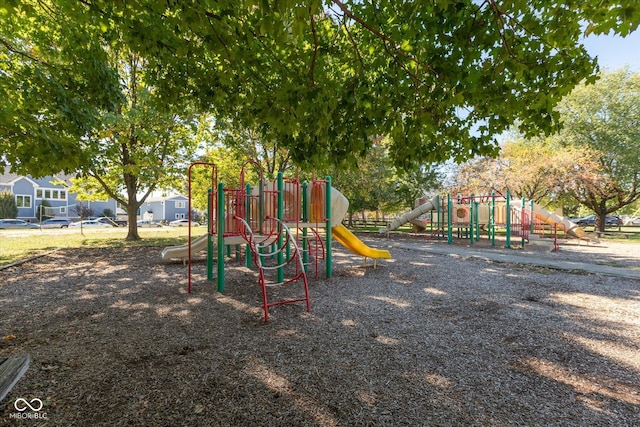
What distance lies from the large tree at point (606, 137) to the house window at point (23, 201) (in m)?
57.3

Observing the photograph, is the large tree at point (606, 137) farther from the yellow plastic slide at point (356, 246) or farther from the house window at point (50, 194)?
the house window at point (50, 194)

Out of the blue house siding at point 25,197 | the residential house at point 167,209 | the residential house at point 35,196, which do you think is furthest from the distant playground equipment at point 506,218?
the residential house at point 167,209

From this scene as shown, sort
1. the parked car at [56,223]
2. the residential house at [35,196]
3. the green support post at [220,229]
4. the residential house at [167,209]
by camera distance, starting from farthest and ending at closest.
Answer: the residential house at [167,209], the residential house at [35,196], the parked car at [56,223], the green support post at [220,229]

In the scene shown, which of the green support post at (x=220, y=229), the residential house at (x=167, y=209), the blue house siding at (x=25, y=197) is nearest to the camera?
the green support post at (x=220, y=229)

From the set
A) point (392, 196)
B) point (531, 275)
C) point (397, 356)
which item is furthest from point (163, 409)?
point (392, 196)

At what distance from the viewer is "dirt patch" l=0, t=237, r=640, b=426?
259cm

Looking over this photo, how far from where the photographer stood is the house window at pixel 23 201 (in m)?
42.1

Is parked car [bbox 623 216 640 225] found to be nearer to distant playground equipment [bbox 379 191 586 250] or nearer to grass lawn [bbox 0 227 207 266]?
distant playground equipment [bbox 379 191 586 250]

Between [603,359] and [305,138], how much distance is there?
4253 mm

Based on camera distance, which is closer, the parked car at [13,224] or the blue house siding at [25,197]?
the parked car at [13,224]

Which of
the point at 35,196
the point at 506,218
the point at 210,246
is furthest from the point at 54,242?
the point at 35,196

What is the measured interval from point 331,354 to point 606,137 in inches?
1096

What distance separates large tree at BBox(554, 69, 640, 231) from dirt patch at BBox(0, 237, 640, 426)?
18528 mm

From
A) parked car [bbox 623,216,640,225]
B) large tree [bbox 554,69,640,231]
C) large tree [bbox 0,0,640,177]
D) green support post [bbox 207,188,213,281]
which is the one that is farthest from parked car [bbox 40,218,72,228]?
parked car [bbox 623,216,640,225]
